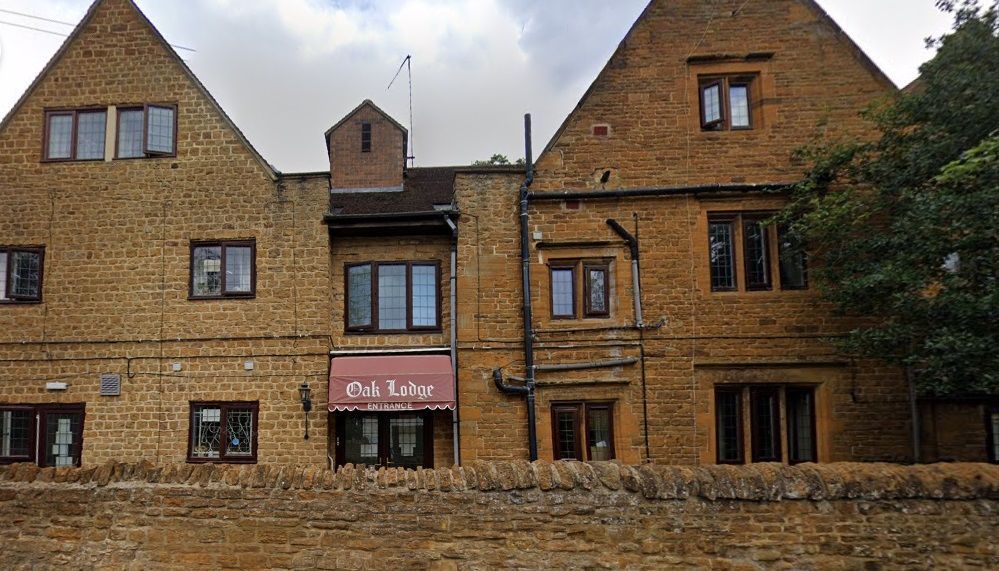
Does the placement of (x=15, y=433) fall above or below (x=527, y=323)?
below

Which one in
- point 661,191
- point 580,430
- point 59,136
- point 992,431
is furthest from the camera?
point 59,136

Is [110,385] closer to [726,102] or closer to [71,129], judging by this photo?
[71,129]

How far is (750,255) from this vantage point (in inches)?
505

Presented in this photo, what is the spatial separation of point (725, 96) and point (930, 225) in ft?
17.3

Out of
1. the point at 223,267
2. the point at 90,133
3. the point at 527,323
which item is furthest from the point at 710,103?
the point at 90,133

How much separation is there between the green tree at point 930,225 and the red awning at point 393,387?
7215 millimetres

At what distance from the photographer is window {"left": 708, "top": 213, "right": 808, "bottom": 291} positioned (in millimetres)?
12656

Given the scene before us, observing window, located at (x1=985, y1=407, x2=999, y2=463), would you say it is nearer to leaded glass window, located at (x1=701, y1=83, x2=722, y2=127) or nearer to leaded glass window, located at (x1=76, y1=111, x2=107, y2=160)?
leaded glass window, located at (x1=701, y1=83, x2=722, y2=127)

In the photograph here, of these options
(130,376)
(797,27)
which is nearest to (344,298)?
(130,376)

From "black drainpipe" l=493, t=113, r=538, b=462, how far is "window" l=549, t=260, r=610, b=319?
0.60m

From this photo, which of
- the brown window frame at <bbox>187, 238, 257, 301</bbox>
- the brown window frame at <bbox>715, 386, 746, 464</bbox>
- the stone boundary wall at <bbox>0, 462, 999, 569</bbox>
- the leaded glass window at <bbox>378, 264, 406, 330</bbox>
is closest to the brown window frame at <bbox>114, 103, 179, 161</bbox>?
the brown window frame at <bbox>187, 238, 257, 301</bbox>

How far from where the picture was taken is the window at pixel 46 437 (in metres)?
12.6

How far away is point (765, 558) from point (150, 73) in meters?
14.4

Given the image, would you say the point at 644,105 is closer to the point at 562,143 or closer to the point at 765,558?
the point at 562,143
